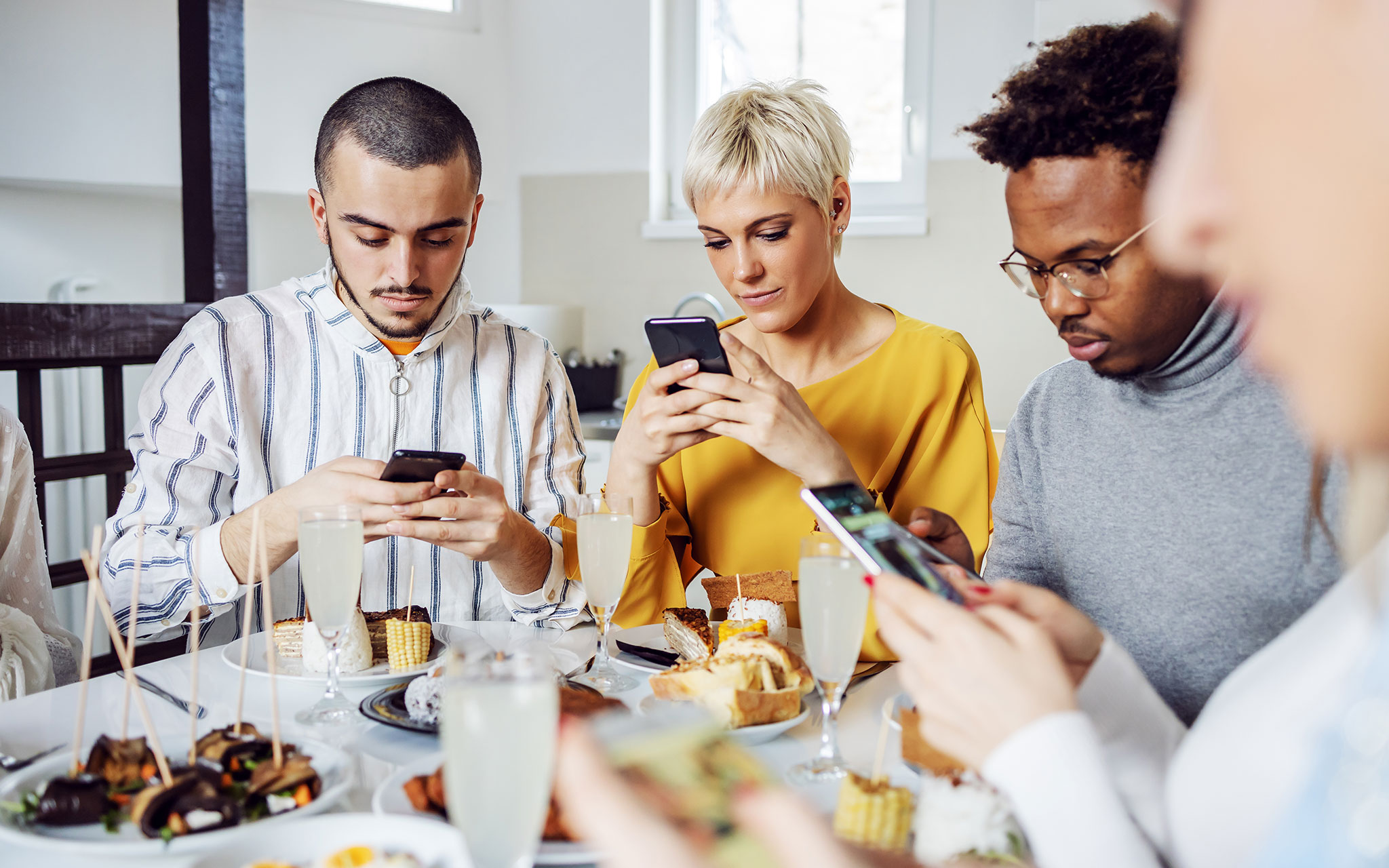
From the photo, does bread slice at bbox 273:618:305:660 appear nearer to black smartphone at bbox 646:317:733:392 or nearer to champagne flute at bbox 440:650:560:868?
black smartphone at bbox 646:317:733:392

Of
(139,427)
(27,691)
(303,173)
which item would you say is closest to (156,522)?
(139,427)

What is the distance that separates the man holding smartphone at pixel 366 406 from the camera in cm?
163

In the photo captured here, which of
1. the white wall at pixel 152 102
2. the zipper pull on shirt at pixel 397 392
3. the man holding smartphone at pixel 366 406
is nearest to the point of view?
the man holding smartphone at pixel 366 406

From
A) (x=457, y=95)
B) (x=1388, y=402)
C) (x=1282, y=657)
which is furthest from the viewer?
(x=457, y=95)

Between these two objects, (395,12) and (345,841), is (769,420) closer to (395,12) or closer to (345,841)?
(345,841)

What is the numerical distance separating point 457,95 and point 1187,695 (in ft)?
12.0

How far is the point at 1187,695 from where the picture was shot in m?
1.23

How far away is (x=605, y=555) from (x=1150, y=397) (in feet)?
2.42

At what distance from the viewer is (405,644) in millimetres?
1314

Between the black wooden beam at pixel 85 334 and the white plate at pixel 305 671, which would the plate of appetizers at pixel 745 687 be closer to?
the white plate at pixel 305 671

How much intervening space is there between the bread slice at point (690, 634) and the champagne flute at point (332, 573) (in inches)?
16.2

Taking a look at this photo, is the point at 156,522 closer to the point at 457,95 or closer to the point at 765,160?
the point at 765,160

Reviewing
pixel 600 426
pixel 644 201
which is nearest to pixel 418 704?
pixel 600 426

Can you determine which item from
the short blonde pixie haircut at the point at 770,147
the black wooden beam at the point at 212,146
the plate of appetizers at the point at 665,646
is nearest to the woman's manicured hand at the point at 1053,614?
the plate of appetizers at the point at 665,646
